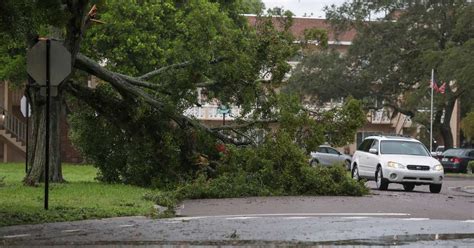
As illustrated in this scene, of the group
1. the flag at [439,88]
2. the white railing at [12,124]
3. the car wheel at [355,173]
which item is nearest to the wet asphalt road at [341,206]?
the car wheel at [355,173]

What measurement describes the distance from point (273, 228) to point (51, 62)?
5.36 meters

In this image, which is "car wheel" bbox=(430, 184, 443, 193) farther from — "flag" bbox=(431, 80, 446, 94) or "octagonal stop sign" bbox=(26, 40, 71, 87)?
"flag" bbox=(431, 80, 446, 94)

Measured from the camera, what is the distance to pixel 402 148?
24.7 meters

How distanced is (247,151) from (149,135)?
3.02m

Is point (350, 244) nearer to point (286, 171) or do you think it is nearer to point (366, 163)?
point (286, 171)

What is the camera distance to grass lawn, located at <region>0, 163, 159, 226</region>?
1370 centimetres

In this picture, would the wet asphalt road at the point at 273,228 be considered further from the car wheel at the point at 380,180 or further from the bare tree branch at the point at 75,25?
the car wheel at the point at 380,180

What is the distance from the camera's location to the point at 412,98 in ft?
161

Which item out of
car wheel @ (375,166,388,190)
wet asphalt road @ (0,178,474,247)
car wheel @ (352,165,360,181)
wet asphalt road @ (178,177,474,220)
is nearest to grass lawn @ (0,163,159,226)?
wet asphalt road @ (0,178,474,247)

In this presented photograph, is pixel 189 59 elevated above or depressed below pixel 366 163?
above

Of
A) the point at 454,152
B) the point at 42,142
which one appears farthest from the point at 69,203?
the point at 454,152

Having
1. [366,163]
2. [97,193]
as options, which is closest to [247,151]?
[97,193]

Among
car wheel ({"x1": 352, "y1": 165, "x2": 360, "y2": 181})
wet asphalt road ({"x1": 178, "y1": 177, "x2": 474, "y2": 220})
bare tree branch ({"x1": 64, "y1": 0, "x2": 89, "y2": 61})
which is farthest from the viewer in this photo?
car wheel ({"x1": 352, "y1": 165, "x2": 360, "y2": 181})

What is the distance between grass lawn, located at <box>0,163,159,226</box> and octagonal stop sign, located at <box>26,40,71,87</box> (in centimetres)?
241
